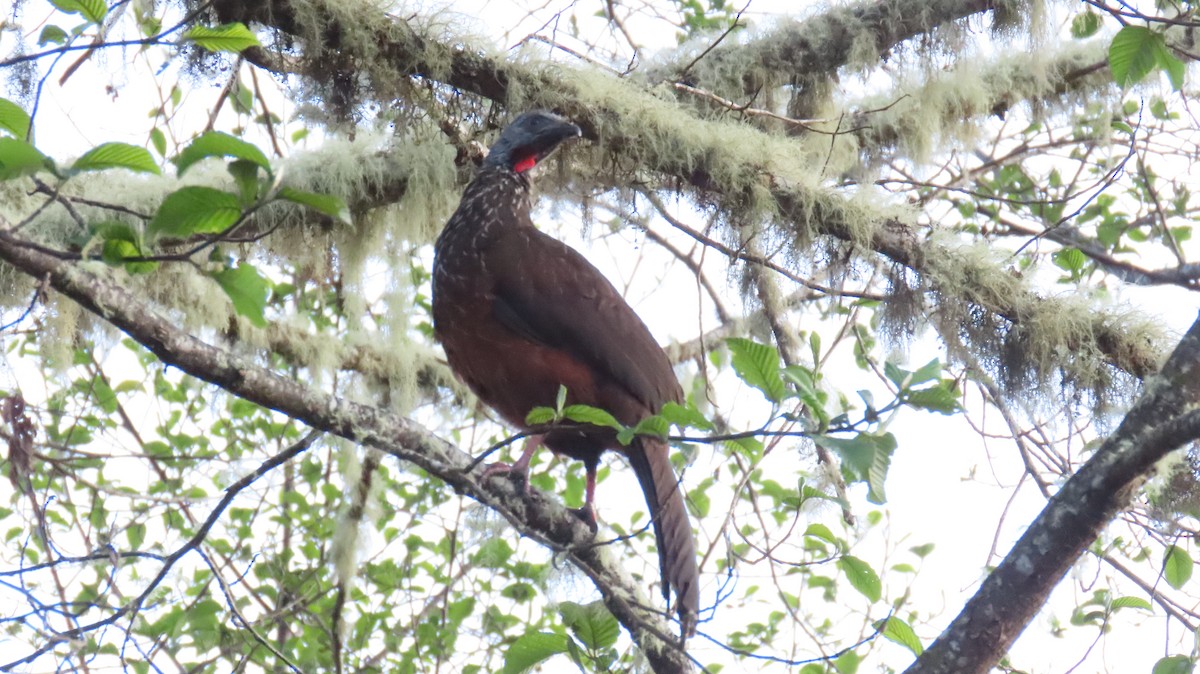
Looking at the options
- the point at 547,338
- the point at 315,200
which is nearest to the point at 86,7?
the point at 315,200

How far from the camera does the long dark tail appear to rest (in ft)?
9.33

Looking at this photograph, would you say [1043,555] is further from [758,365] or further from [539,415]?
[539,415]

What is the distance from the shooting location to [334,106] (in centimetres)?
332

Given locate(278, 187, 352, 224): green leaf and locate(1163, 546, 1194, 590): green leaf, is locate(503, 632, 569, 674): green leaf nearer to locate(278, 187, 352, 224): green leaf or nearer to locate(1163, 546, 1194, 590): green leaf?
locate(278, 187, 352, 224): green leaf

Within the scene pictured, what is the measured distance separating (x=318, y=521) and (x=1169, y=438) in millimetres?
4052

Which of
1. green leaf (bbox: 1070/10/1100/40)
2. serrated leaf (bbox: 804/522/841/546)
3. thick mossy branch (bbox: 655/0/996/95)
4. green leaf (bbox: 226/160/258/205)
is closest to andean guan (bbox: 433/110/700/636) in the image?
serrated leaf (bbox: 804/522/841/546)

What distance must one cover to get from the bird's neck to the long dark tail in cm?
75

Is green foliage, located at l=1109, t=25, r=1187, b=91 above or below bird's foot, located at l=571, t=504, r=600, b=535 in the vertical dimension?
above

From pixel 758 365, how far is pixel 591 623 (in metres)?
0.72

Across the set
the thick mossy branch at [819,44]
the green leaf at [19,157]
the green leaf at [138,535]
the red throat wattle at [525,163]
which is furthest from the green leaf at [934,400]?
the green leaf at [138,535]

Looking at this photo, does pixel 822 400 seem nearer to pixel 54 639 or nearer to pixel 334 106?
pixel 54 639

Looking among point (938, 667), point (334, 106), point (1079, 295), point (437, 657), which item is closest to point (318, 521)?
point (437, 657)

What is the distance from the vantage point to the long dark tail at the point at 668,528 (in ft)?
9.33

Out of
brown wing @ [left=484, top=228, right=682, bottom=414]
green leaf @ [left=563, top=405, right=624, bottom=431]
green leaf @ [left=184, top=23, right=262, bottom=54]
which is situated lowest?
green leaf @ [left=563, top=405, right=624, bottom=431]
